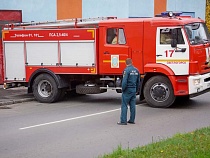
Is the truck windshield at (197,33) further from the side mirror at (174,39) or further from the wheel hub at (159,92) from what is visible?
the wheel hub at (159,92)

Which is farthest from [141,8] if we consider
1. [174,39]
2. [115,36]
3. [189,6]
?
[174,39]

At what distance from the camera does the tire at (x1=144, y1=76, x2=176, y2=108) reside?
13922 millimetres

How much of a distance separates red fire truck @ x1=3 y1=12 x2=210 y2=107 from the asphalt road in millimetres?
652

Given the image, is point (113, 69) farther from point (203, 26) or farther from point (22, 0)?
point (22, 0)

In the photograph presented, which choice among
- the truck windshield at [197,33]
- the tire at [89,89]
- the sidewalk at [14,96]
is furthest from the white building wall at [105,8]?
the truck windshield at [197,33]

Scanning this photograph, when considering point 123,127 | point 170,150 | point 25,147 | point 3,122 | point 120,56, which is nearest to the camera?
point 170,150

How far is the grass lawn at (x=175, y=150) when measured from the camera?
720cm

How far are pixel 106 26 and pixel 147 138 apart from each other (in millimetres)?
5919

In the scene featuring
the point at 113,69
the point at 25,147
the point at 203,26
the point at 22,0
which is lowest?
the point at 25,147

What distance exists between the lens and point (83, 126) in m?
11.2

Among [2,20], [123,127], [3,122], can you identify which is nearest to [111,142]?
[123,127]

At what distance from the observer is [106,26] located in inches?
579

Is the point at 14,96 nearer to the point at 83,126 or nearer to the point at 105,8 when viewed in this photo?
the point at 83,126

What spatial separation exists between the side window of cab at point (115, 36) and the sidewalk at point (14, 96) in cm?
409
